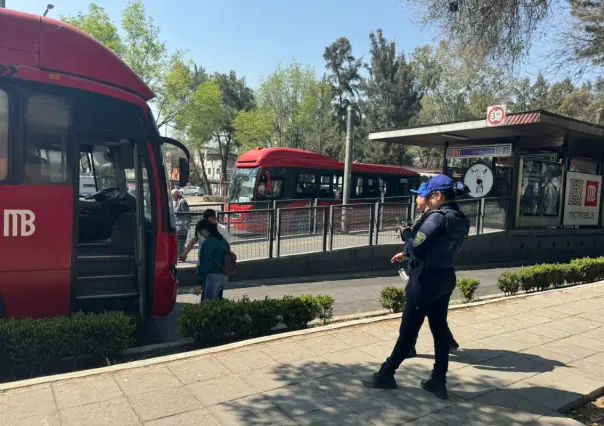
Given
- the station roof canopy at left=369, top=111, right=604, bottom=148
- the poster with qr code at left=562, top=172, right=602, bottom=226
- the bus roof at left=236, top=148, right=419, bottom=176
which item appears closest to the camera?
the station roof canopy at left=369, top=111, right=604, bottom=148

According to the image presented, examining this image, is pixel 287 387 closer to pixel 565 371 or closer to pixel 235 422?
pixel 235 422

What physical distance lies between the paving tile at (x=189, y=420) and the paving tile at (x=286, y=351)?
123 centimetres

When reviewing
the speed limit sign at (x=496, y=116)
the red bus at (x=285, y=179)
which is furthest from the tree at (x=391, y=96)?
the speed limit sign at (x=496, y=116)

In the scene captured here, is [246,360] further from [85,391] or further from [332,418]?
[85,391]

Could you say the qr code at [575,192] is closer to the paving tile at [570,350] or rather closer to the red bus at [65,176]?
the paving tile at [570,350]

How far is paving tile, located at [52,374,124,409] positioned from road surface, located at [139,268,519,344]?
1.89m

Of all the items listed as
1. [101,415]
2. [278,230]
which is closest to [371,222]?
[278,230]

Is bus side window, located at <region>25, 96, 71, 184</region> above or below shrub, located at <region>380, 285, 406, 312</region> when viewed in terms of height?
above

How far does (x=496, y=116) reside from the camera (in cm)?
1248

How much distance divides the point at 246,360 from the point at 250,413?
1057 millimetres

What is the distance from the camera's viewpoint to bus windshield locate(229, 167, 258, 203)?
1745 centimetres

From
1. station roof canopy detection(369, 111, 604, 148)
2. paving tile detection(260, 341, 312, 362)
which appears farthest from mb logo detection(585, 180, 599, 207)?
paving tile detection(260, 341, 312, 362)

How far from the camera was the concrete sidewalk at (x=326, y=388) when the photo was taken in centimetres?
339

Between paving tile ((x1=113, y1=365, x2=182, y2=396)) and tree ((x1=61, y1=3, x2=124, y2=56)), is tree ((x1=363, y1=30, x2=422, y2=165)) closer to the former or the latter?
tree ((x1=61, y1=3, x2=124, y2=56))
